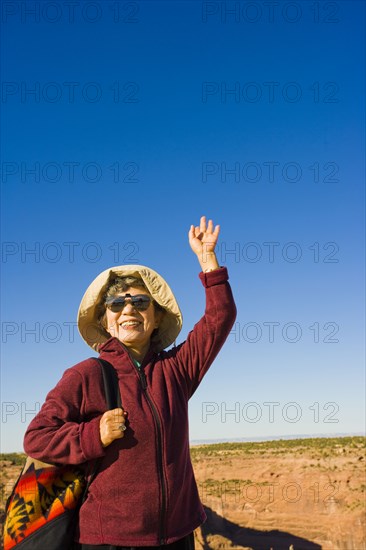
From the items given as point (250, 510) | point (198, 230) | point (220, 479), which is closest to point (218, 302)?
point (198, 230)

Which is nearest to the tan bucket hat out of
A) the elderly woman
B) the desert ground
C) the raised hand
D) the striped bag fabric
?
the elderly woman

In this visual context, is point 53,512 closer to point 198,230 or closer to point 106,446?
point 106,446

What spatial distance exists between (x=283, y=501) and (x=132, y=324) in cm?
2192

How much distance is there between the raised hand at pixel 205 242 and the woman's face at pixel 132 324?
0.40 metres

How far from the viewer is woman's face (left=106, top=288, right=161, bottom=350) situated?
3.21m

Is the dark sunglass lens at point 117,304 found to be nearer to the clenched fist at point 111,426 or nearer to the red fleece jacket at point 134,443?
the red fleece jacket at point 134,443

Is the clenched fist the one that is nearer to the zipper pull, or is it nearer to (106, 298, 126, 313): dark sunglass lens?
the zipper pull

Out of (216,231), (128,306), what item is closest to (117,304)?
(128,306)

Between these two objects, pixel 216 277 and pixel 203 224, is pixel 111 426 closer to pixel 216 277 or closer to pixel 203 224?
pixel 216 277

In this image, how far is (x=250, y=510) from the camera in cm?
2133

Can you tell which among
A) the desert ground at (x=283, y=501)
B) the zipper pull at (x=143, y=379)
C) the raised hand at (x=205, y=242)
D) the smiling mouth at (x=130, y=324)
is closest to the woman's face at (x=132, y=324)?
the smiling mouth at (x=130, y=324)

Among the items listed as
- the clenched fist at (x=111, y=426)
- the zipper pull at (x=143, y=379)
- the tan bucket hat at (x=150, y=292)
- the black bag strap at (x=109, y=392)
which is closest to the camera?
the clenched fist at (x=111, y=426)

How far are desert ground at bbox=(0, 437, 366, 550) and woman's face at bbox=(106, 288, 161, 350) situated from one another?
47.7 ft

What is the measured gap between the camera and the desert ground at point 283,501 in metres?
19.2
